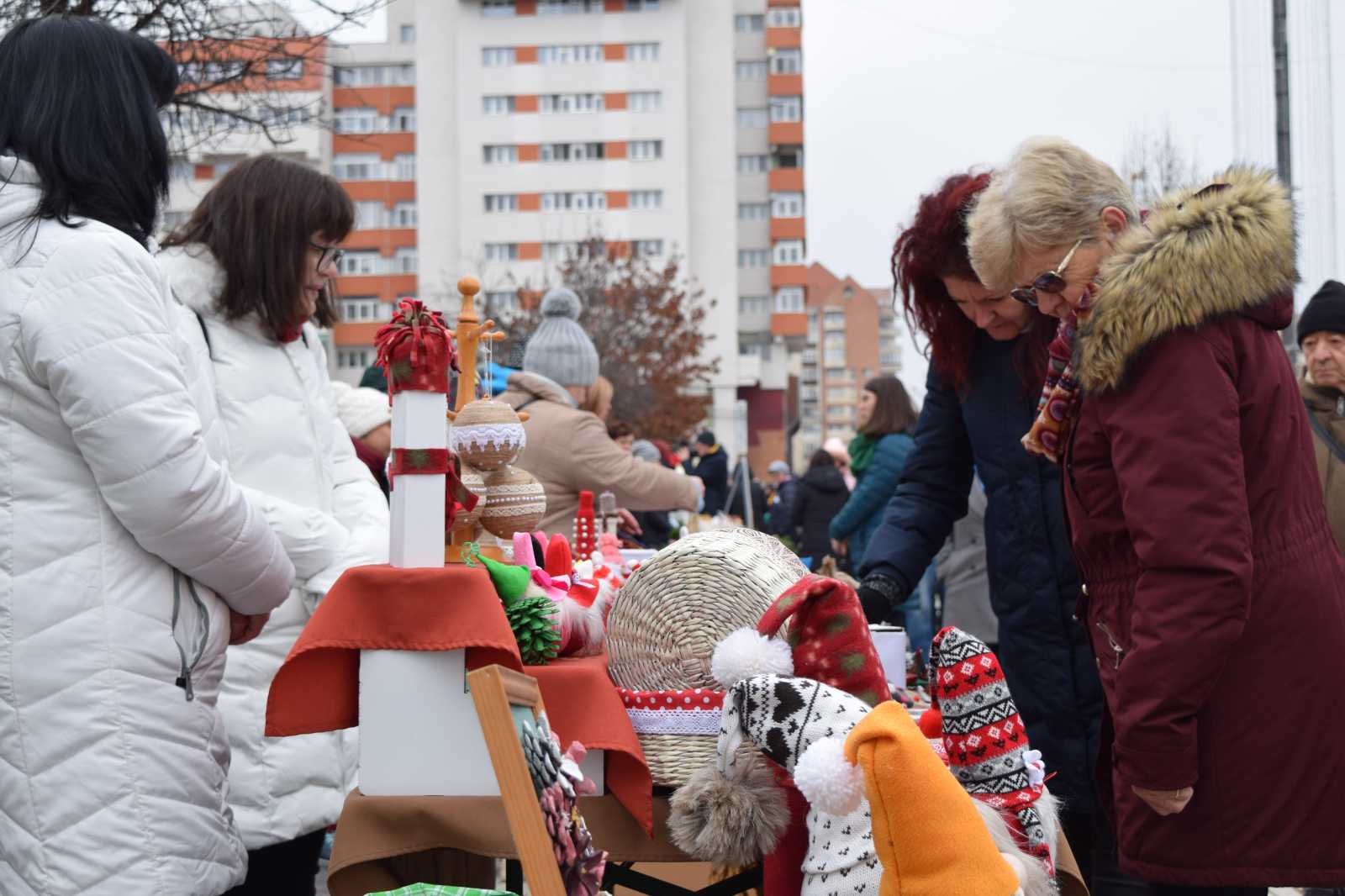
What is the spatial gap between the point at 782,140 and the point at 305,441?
52.6 metres

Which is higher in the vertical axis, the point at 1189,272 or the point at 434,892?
the point at 1189,272

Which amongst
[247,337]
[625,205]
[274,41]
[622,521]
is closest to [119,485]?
[247,337]

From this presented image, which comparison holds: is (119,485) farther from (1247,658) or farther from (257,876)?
(1247,658)

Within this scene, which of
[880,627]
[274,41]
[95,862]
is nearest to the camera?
[95,862]

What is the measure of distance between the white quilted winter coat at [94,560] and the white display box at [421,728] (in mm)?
357

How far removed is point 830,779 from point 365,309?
2182 inches

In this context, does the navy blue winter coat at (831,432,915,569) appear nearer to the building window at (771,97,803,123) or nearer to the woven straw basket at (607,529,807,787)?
the woven straw basket at (607,529,807,787)

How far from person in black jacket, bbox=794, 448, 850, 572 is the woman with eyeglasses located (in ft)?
29.0

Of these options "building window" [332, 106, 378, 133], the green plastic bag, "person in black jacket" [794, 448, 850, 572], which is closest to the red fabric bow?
the green plastic bag

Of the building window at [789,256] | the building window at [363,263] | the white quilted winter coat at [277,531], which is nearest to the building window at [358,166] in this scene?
the building window at [363,263]

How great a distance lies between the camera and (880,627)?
292 cm

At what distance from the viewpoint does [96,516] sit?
230 cm

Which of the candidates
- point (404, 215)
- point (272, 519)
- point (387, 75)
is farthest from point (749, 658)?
point (387, 75)

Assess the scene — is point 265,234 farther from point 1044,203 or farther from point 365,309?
point 365,309
